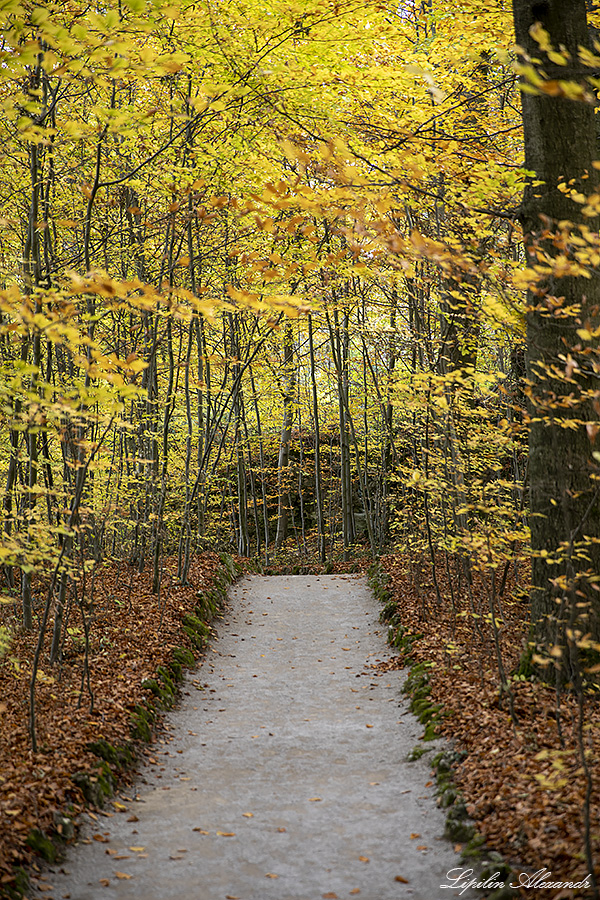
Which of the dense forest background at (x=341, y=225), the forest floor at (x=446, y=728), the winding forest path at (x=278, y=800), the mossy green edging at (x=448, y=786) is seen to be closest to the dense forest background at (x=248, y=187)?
the dense forest background at (x=341, y=225)

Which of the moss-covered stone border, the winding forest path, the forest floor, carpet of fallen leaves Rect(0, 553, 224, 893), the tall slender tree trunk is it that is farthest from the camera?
the tall slender tree trunk

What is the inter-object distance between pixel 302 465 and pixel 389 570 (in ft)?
24.6

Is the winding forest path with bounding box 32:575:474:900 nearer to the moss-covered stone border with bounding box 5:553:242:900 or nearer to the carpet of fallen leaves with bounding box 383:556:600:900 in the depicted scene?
the moss-covered stone border with bounding box 5:553:242:900

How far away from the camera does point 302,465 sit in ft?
62.0

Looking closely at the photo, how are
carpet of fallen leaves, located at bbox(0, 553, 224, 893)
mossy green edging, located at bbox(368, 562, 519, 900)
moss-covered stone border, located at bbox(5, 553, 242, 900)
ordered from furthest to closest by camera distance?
1. carpet of fallen leaves, located at bbox(0, 553, 224, 893)
2. moss-covered stone border, located at bbox(5, 553, 242, 900)
3. mossy green edging, located at bbox(368, 562, 519, 900)

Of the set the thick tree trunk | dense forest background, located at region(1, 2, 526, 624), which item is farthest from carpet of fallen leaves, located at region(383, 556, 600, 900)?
dense forest background, located at region(1, 2, 526, 624)

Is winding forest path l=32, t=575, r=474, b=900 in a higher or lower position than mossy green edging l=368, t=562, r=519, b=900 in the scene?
lower

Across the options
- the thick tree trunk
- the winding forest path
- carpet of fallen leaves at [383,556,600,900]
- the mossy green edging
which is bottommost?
the winding forest path

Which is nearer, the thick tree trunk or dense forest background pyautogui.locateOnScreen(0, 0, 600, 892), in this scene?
dense forest background pyautogui.locateOnScreen(0, 0, 600, 892)

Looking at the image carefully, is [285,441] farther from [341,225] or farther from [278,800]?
[278,800]

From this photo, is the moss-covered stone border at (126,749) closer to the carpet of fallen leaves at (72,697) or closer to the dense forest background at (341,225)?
the carpet of fallen leaves at (72,697)

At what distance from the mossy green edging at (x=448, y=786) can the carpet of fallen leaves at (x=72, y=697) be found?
2.45 m

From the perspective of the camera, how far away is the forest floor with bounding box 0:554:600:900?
3357mm

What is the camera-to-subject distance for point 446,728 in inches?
206
